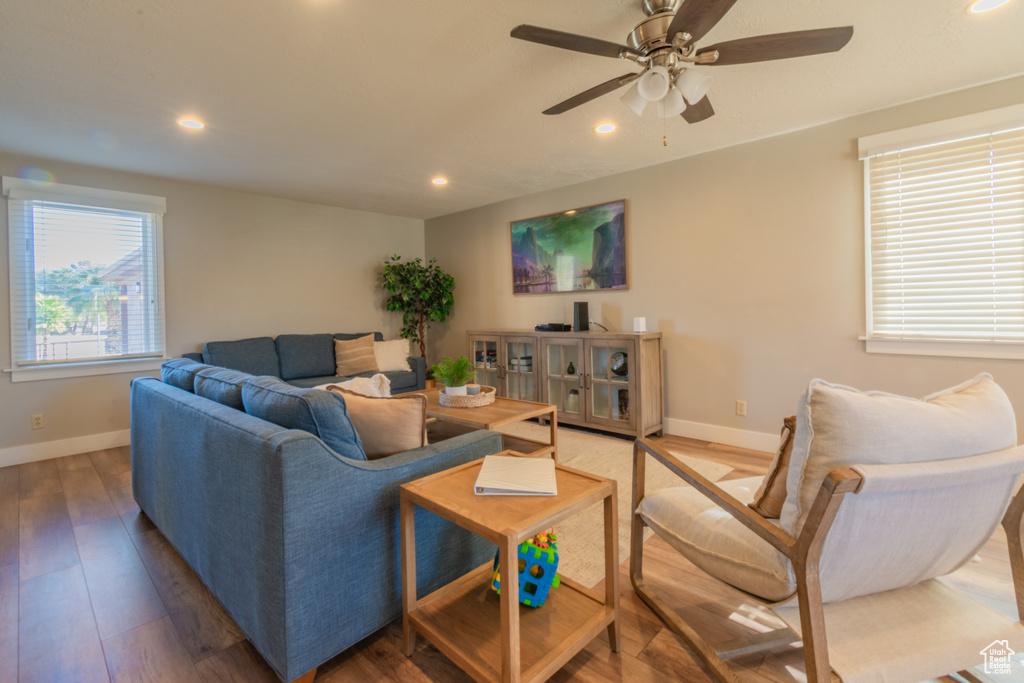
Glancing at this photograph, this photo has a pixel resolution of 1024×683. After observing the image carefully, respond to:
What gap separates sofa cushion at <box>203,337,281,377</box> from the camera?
3.97m

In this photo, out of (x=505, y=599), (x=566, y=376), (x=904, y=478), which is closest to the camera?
(x=904, y=478)

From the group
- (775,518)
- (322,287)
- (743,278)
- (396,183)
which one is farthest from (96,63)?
(743,278)

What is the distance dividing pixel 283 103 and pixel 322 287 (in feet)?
8.78

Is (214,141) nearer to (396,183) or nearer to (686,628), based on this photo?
(396,183)

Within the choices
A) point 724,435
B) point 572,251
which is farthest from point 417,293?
point 724,435

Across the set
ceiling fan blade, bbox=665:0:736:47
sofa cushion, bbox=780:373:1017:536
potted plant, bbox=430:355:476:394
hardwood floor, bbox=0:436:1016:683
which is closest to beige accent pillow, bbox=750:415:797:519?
sofa cushion, bbox=780:373:1017:536

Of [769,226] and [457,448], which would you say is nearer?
[457,448]

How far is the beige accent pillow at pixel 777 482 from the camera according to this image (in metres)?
1.20

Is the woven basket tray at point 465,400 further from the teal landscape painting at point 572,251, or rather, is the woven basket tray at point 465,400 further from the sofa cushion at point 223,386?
the teal landscape painting at point 572,251

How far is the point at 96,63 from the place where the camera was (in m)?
2.11

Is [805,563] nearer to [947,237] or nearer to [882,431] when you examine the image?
[882,431]

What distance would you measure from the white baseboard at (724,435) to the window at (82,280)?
179 inches

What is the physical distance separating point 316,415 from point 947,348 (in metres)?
3.51

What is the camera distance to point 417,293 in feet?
18.0
